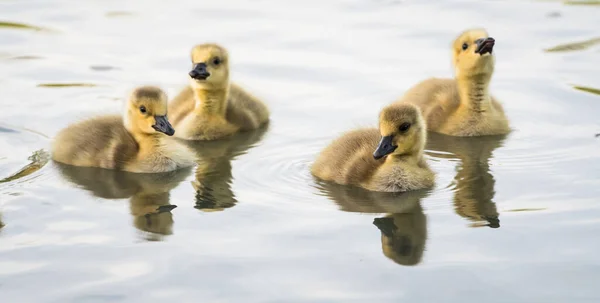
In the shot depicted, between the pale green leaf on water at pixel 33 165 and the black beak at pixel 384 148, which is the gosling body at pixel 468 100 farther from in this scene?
the pale green leaf on water at pixel 33 165

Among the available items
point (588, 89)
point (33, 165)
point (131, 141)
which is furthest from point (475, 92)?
point (33, 165)

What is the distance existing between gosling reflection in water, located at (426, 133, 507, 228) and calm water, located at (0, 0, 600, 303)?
2 centimetres

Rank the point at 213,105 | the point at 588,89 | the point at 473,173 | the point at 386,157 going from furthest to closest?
the point at 588,89 → the point at 213,105 → the point at 473,173 → the point at 386,157

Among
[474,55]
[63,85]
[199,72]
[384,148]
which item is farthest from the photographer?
[63,85]

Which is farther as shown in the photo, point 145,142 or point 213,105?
point 213,105

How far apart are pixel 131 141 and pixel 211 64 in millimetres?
1162

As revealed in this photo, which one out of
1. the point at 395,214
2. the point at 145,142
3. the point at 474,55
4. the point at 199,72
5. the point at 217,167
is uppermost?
the point at 474,55

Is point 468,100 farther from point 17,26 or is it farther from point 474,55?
point 17,26

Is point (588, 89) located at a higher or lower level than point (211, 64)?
lower

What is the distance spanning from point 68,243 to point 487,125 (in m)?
3.70

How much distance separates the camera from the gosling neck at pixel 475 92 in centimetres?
893

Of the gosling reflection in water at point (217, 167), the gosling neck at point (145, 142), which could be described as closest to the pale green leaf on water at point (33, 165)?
the gosling neck at point (145, 142)

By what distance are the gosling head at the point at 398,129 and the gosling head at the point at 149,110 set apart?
4.87 feet

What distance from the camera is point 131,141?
8.02m
